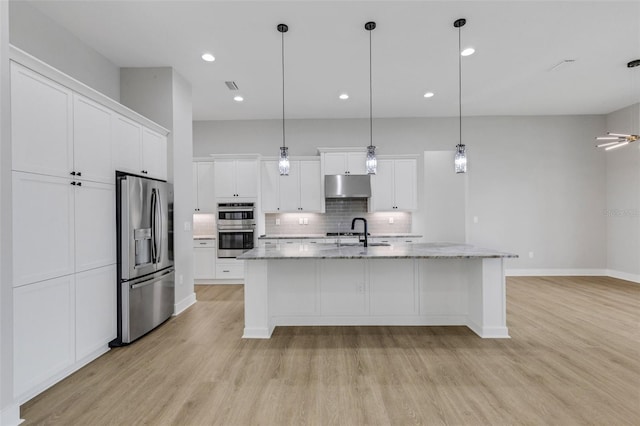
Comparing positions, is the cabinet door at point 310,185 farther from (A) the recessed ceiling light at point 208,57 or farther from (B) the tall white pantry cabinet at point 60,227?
(B) the tall white pantry cabinet at point 60,227

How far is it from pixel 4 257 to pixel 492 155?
740 centimetres

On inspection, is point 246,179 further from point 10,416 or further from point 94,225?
point 10,416

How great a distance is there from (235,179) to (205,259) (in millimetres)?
1736

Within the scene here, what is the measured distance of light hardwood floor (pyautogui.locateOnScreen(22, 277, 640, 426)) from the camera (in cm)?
196

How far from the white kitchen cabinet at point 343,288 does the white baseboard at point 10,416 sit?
2.60 m

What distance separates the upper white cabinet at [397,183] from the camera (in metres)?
5.89

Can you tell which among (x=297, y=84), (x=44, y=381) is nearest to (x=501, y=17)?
(x=297, y=84)

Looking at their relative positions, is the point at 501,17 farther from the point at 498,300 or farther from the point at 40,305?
the point at 40,305

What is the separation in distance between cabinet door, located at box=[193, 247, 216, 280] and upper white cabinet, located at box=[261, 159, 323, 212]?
141cm

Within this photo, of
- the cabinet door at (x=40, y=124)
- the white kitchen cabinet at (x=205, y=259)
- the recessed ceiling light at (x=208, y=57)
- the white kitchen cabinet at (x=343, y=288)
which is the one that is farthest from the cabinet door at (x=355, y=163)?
the cabinet door at (x=40, y=124)

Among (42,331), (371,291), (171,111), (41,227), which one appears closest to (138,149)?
(171,111)

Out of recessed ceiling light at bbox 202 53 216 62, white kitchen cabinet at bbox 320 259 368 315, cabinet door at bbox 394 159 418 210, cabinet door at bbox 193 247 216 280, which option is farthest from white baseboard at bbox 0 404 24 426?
cabinet door at bbox 394 159 418 210

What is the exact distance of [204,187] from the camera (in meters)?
6.00

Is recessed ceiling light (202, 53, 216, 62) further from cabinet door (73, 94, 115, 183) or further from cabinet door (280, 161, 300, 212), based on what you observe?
cabinet door (280, 161, 300, 212)
